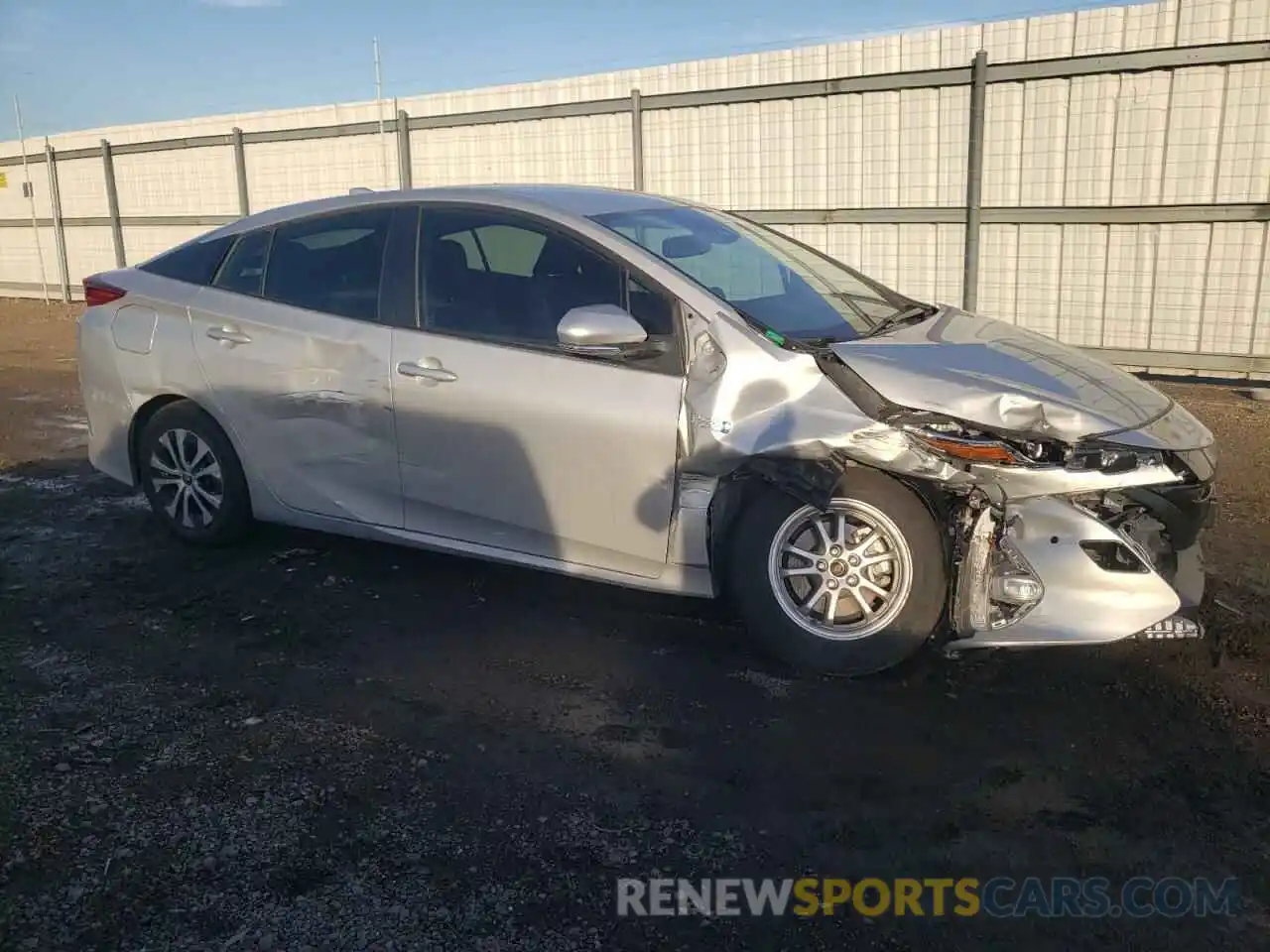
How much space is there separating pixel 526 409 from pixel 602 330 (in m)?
0.47

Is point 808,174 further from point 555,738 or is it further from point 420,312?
point 555,738

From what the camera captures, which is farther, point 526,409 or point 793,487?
point 526,409

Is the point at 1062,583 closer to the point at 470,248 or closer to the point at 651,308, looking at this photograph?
the point at 651,308

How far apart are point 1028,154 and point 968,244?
0.88m

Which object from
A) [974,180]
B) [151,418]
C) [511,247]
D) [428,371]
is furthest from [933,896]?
[974,180]

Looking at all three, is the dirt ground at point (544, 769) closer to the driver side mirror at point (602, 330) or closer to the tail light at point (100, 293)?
the driver side mirror at point (602, 330)

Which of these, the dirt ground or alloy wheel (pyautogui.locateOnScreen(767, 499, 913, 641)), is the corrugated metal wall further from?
alloy wheel (pyautogui.locateOnScreen(767, 499, 913, 641))

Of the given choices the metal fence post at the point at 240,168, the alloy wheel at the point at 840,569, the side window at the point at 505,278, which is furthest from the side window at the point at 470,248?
the metal fence post at the point at 240,168

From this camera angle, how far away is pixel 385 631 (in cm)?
454

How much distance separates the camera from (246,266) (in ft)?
17.3

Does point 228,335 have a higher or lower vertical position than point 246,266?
lower

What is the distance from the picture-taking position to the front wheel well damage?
3.76 m

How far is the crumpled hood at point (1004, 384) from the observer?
12.0ft

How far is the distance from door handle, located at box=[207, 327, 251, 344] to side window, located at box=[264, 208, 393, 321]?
0.72 feet
